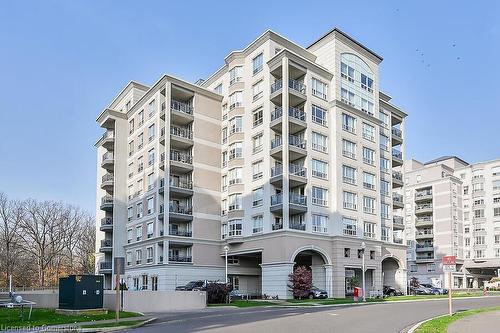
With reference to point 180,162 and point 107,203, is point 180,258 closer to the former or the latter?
point 180,162

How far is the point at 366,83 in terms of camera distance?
2394 inches

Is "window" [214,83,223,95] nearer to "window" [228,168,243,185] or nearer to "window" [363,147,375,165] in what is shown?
"window" [228,168,243,185]

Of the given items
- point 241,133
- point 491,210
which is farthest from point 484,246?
point 241,133

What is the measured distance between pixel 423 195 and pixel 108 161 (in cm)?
6370

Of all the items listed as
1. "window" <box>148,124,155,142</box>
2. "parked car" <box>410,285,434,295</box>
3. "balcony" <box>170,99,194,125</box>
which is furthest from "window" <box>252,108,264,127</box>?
"parked car" <box>410,285,434,295</box>

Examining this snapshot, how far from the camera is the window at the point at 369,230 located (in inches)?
2240

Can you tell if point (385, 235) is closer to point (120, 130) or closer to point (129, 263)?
point (129, 263)

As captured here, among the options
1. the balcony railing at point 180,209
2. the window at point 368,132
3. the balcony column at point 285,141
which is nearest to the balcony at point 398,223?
the window at point 368,132

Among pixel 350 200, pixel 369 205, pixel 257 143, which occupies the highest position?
pixel 257 143

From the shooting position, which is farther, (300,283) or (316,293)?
(316,293)

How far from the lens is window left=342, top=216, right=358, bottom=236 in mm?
54072

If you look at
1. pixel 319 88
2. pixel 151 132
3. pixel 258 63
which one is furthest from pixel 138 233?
pixel 319 88

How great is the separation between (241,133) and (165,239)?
1376 cm

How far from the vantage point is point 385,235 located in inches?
2415
